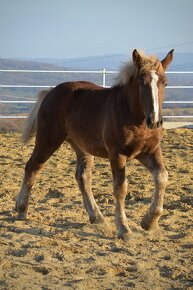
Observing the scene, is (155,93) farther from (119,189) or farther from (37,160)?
(37,160)

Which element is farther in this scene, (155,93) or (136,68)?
(136,68)

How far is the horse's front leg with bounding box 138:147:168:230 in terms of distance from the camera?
5.65 meters

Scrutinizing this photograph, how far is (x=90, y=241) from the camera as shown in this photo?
542 cm

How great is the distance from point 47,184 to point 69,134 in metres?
1.73

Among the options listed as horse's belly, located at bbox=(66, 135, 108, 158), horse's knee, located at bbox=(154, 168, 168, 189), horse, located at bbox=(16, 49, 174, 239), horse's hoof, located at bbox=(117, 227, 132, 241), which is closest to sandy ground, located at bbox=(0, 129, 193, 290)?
horse's hoof, located at bbox=(117, 227, 132, 241)

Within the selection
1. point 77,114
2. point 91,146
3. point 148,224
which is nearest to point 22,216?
point 91,146

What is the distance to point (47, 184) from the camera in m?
8.08

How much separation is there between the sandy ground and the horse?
0.25 m

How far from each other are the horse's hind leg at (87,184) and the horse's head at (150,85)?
1.35m

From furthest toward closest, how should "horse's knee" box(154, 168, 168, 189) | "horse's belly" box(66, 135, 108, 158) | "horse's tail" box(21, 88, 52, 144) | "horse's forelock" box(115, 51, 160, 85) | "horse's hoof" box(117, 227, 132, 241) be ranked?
"horse's tail" box(21, 88, 52, 144) < "horse's belly" box(66, 135, 108, 158) < "horse's knee" box(154, 168, 168, 189) < "horse's hoof" box(117, 227, 132, 241) < "horse's forelock" box(115, 51, 160, 85)

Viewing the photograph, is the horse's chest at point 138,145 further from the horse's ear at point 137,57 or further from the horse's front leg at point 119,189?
the horse's ear at point 137,57

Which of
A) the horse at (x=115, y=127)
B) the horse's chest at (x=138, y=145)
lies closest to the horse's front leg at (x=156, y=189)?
the horse at (x=115, y=127)

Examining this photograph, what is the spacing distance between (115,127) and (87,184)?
1091mm

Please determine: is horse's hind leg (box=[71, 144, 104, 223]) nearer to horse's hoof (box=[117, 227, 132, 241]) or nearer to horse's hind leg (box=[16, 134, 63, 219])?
horse's hind leg (box=[16, 134, 63, 219])
